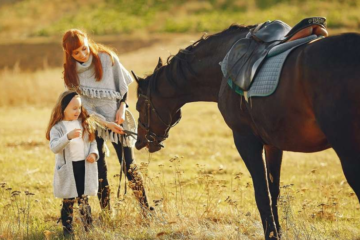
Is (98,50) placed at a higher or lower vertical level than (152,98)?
higher

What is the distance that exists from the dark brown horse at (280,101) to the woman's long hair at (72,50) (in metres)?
0.53

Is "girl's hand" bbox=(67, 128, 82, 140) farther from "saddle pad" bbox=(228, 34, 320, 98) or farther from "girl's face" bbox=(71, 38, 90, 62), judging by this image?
"saddle pad" bbox=(228, 34, 320, 98)

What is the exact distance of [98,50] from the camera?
629 centimetres

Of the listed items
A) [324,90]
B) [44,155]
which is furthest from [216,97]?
[44,155]

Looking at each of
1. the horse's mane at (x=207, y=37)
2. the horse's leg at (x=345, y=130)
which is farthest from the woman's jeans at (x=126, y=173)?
the horse's leg at (x=345, y=130)

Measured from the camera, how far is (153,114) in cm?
643

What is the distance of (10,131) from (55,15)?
34.6 metres

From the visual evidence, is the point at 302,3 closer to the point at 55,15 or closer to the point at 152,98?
the point at 55,15

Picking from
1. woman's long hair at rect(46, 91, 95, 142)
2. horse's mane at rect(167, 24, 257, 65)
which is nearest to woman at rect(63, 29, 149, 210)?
woman's long hair at rect(46, 91, 95, 142)

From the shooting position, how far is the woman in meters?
6.13

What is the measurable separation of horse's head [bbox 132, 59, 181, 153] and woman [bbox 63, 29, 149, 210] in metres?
0.18

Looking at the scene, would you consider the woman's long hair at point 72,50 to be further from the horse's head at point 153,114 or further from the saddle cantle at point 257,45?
the saddle cantle at point 257,45

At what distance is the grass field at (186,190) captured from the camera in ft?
18.8

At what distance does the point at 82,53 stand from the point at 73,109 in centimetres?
→ 64
